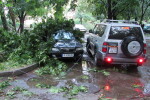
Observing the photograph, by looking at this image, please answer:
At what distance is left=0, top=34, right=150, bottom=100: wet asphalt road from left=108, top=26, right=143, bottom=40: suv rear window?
139cm

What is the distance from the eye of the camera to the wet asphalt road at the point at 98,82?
15.4ft

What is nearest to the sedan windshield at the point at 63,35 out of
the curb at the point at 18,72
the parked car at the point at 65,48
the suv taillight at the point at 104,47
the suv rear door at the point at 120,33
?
the parked car at the point at 65,48

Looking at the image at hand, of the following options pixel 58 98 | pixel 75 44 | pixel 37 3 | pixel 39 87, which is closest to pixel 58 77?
pixel 39 87

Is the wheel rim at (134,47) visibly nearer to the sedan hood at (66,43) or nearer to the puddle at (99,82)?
the puddle at (99,82)

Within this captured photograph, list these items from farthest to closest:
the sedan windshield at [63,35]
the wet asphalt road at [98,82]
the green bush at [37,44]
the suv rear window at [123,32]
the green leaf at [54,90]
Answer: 1. the sedan windshield at [63,35]
2. the green bush at [37,44]
3. the suv rear window at [123,32]
4. the green leaf at [54,90]
5. the wet asphalt road at [98,82]

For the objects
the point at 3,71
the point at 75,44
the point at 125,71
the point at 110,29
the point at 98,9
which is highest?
the point at 98,9

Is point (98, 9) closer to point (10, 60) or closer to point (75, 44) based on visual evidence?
point (75, 44)

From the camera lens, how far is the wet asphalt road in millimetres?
4684

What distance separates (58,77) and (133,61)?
2753 millimetres

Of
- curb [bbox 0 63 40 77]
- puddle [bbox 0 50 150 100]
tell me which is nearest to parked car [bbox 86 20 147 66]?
puddle [bbox 0 50 150 100]

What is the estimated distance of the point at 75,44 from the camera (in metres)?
7.95

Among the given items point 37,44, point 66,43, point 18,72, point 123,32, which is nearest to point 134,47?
point 123,32

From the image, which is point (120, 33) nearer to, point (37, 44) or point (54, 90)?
point (54, 90)

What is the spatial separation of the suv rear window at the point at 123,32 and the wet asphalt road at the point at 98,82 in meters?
1.39
